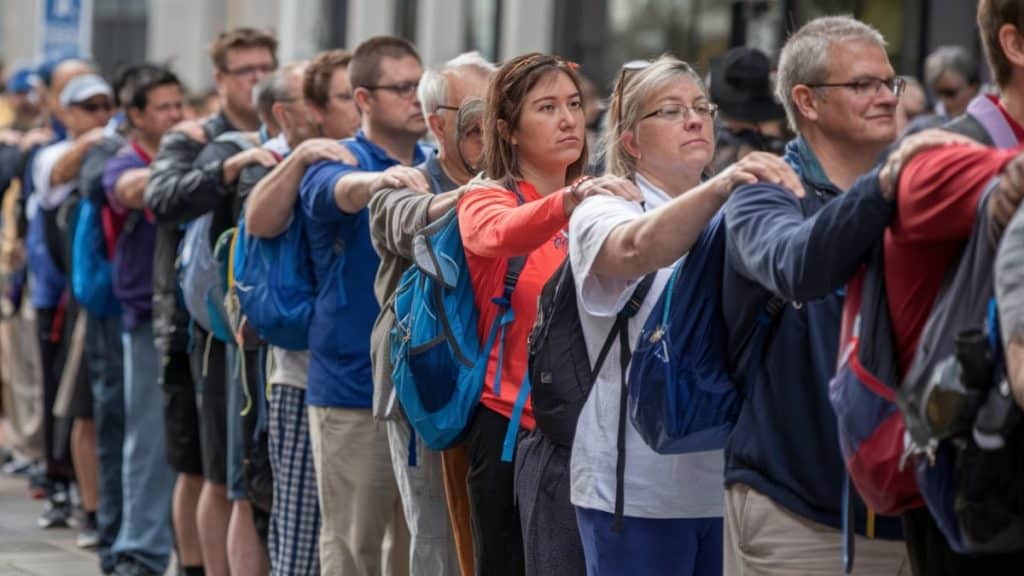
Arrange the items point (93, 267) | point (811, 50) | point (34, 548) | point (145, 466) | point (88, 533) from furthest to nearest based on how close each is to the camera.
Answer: point (88, 533), point (34, 548), point (93, 267), point (145, 466), point (811, 50)

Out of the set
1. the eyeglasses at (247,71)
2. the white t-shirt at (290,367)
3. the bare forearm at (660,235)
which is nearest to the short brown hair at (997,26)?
the bare forearm at (660,235)

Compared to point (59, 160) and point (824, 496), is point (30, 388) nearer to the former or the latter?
point (59, 160)

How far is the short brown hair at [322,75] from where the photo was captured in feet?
25.1

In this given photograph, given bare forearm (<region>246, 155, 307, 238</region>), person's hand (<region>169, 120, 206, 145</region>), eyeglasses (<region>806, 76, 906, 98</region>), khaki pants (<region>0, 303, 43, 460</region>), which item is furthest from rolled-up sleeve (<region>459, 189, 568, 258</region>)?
khaki pants (<region>0, 303, 43, 460</region>)

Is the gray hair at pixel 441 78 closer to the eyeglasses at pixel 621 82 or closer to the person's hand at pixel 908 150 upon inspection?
the eyeglasses at pixel 621 82

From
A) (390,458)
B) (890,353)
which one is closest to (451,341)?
(390,458)

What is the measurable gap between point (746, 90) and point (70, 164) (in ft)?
12.0

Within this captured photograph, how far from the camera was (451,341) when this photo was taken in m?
5.77

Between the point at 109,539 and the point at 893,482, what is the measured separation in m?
6.82

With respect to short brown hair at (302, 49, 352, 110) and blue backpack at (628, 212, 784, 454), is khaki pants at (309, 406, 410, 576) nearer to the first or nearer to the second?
short brown hair at (302, 49, 352, 110)

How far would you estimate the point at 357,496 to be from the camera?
6898 mm

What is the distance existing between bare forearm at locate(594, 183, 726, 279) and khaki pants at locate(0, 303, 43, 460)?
9.57m

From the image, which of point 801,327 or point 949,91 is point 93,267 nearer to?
point 949,91

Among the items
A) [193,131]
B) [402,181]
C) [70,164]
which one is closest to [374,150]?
[402,181]
